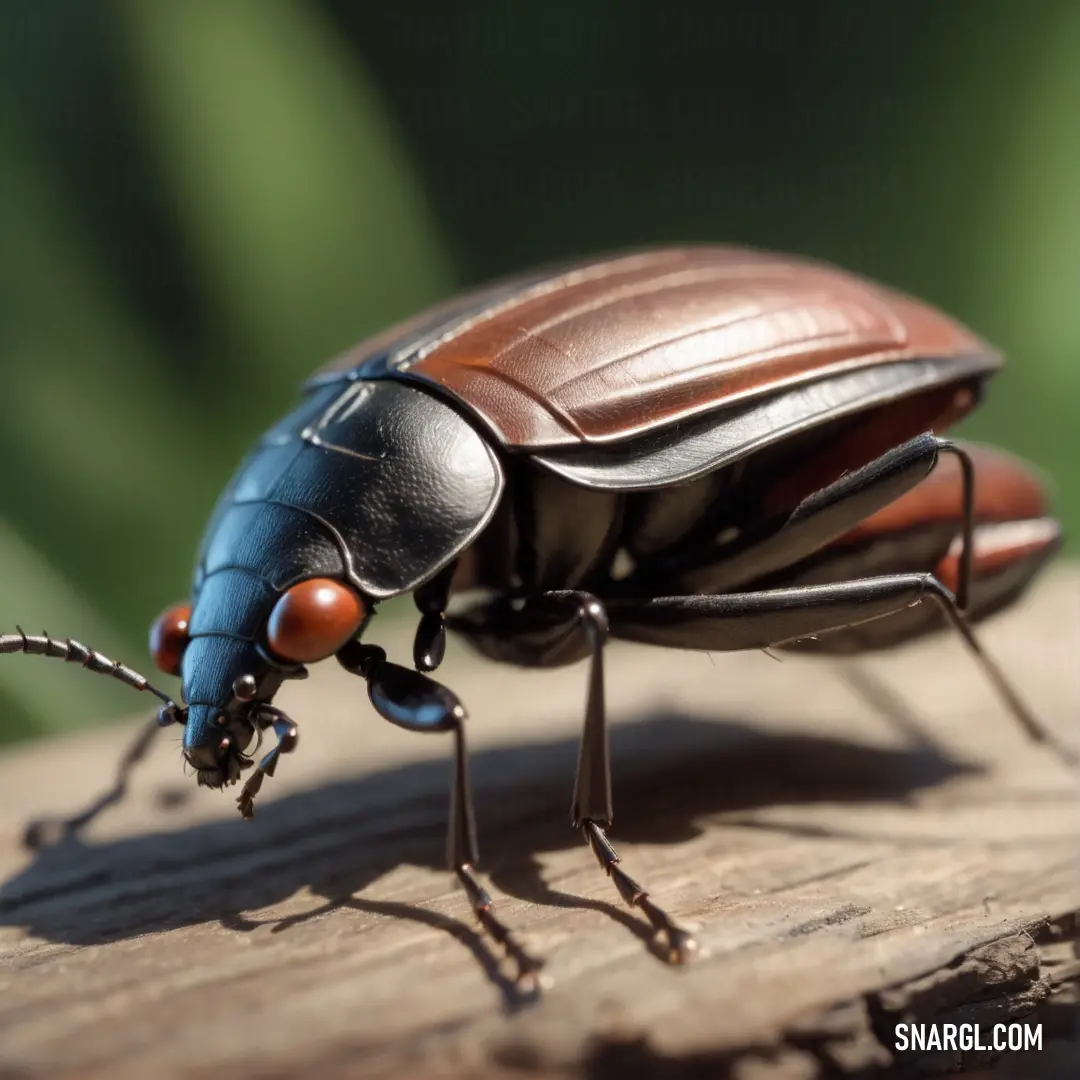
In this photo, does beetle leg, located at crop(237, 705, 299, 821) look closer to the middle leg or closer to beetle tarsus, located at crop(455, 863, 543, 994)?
beetle tarsus, located at crop(455, 863, 543, 994)

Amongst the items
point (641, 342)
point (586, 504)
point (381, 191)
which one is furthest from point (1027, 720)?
point (381, 191)

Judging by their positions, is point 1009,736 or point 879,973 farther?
point 1009,736

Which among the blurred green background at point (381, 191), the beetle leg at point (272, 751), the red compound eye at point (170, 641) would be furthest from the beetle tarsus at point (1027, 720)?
the blurred green background at point (381, 191)

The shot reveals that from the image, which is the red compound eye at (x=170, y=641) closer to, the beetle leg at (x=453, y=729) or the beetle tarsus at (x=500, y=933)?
the beetle leg at (x=453, y=729)

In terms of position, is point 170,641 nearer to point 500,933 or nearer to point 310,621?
point 310,621

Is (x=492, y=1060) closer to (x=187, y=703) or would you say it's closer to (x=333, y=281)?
(x=187, y=703)

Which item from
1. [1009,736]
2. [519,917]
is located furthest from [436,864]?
[1009,736]
